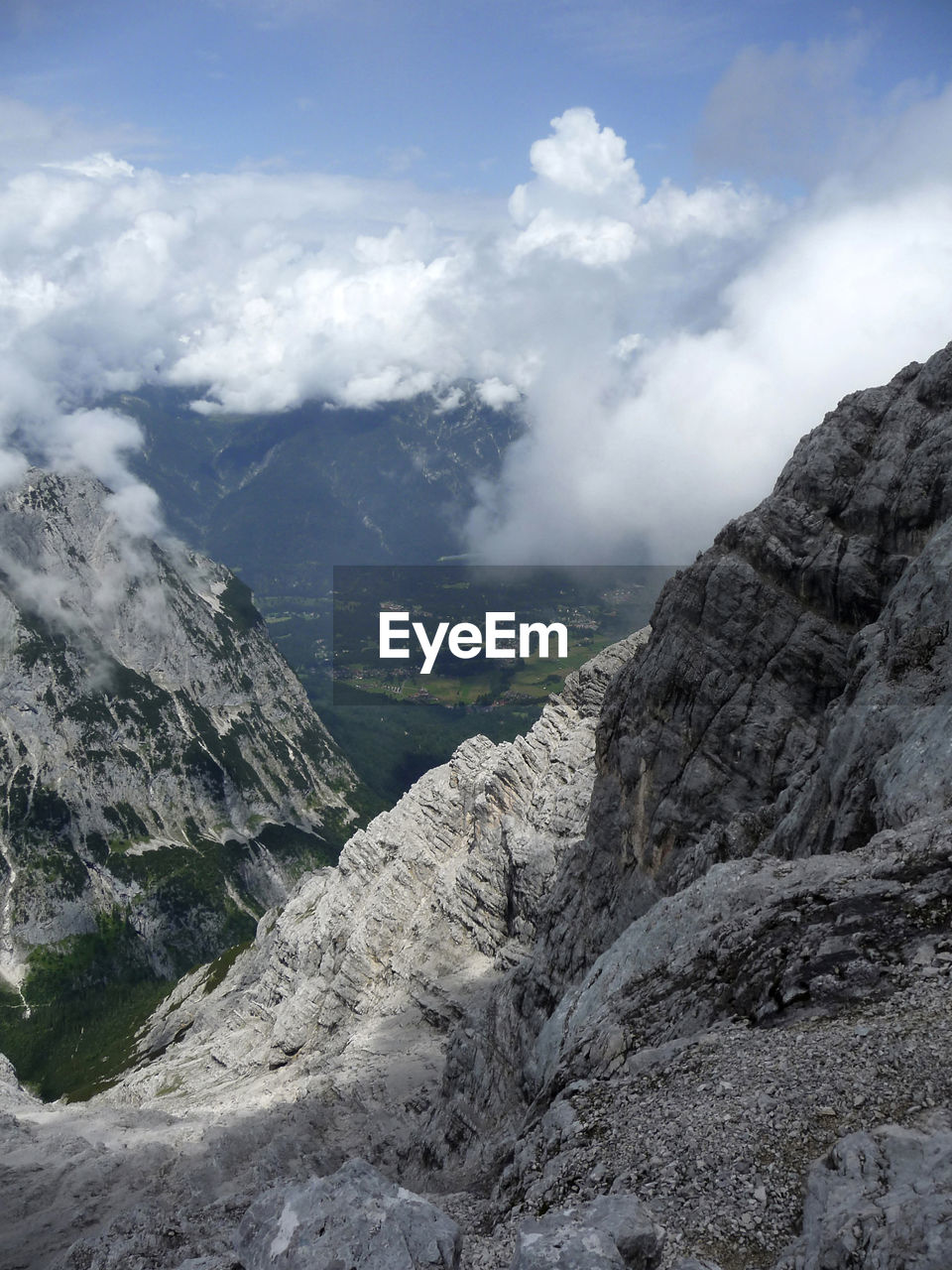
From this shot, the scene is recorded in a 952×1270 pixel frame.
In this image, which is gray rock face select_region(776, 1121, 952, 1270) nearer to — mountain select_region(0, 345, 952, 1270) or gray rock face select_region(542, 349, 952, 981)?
mountain select_region(0, 345, 952, 1270)

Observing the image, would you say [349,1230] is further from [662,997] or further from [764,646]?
[764,646]

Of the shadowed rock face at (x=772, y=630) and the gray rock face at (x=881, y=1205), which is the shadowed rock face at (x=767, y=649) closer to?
the shadowed rock face at (x=772, y=630)

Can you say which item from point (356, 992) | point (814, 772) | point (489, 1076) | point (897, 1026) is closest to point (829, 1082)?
point (897, 1026)

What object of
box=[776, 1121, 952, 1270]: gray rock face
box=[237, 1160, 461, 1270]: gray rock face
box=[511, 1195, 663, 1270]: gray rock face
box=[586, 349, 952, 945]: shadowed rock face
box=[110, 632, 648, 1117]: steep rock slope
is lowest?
box=[110, 632, 648, 1117]: steep rock slope

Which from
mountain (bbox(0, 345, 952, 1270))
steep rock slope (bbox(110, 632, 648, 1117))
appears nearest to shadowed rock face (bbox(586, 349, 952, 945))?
mountain (bbox(0, 345, 952, 1270))

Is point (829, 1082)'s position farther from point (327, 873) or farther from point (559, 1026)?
point (327, 873)

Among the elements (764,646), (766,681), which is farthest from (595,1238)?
(764,646)

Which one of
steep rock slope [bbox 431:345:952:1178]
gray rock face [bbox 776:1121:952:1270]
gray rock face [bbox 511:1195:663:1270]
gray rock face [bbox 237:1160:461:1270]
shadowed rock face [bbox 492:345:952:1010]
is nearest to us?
gray rock face [bbox 776:1121:952:1270]
